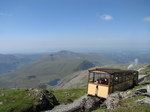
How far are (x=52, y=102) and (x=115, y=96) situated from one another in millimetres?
13991

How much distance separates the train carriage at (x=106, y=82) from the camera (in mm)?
25781

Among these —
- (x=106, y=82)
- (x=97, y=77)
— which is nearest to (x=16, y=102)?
(x=97, y=77)

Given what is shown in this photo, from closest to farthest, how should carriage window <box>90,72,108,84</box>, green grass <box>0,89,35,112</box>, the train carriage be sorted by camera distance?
green grass <box>0,89,35,112</box> < the train carriage < carriage window <box>90,72,108,84</box>

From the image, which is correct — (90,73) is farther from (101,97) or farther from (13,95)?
(13,95)

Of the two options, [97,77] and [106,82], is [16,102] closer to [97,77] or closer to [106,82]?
[97,77]

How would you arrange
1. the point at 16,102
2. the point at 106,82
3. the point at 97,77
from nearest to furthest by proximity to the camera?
the point at 16,102 < the point at 106,82 < the point at 97,77

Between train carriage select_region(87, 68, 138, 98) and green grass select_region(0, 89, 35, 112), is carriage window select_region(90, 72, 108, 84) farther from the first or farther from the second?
green grass select_region(0, 89, 35, 112)

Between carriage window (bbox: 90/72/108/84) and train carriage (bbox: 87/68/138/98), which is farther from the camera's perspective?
carriage window (bbox: 90/72/108/84)

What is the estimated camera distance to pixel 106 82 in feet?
90.1

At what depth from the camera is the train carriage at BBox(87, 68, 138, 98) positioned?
25.8 metres

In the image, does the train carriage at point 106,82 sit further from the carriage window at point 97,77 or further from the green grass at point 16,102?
the green grass at point 16,102

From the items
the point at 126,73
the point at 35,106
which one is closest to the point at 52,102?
the point at 35,106

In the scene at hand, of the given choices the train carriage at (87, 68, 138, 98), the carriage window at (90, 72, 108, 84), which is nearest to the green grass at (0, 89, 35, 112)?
the train carriage at (87, 68, 138, 98)

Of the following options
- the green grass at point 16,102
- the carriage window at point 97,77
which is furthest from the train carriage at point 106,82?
the green grass at point 16,102
